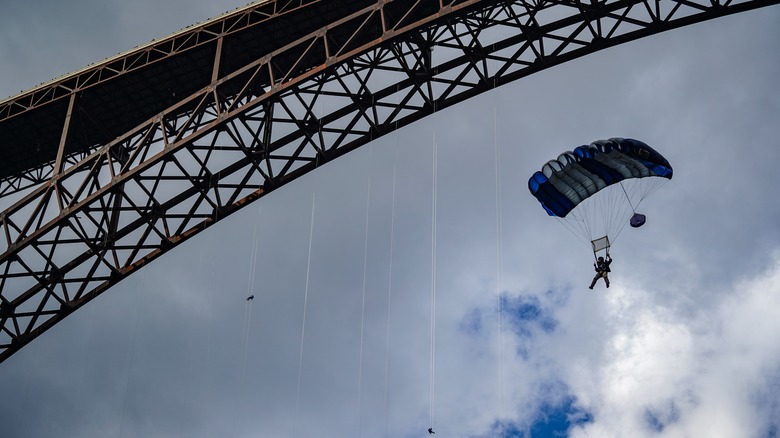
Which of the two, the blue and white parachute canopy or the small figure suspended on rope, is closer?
the blue and white parachute canopy

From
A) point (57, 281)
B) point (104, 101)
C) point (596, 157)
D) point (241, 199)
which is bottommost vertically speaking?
point (57, 281)

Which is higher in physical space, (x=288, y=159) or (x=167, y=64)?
(x=167, y=64)

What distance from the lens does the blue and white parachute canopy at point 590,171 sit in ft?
95.4

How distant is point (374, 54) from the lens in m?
27.9

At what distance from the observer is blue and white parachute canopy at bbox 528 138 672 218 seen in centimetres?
2908

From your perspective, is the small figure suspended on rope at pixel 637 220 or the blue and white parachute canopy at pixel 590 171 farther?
the small figure suspended on rope at pixel 637 220

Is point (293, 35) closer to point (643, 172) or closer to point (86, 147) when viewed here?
point (86, 147)

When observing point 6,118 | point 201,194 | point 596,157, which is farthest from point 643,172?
point 6,118

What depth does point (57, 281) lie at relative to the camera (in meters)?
28.3

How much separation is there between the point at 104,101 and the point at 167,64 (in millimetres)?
2598

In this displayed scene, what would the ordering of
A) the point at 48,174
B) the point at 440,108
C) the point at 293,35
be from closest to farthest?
the point at 440,108 < the point at 293,35 < the point at 48,174

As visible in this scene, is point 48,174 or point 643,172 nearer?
point 643,172

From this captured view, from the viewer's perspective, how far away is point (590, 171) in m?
30.5

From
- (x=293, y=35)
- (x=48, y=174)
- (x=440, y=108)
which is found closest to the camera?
(x=440, y=108)
